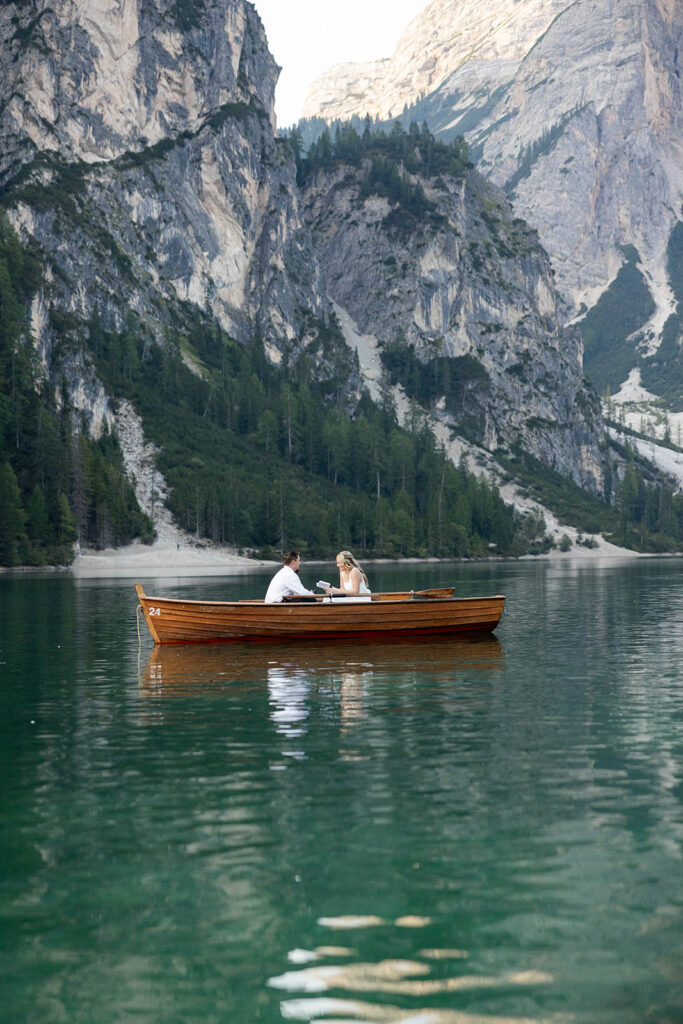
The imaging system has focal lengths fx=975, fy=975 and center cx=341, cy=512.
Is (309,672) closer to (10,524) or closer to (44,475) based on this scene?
(10,524)

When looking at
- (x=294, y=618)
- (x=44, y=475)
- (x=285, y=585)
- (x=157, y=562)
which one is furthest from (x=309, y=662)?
(x=44, y=475)

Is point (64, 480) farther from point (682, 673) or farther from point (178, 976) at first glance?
point (178, 976)

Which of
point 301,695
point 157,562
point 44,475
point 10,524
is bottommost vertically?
point 301,695

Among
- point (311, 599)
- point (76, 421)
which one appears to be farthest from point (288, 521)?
point (311, 599)

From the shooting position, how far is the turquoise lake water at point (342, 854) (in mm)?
9609

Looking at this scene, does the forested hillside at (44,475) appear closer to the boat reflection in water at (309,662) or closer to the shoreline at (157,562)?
the shoreline at (157,562)

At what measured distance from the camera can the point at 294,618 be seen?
38.8 metres

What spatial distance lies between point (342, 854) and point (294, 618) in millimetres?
25457

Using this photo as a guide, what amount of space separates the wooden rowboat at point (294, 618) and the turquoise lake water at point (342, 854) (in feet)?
30.5

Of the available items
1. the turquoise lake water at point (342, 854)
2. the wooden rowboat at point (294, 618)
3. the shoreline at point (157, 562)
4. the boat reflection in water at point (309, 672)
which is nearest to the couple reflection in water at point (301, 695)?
the boat reflection in water at point (309, 672)

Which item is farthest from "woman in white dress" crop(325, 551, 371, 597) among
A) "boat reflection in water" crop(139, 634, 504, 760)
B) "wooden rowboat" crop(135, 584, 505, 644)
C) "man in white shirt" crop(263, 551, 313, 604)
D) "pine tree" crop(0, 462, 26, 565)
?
"pine tree" crop(0, 462, 26, 565)

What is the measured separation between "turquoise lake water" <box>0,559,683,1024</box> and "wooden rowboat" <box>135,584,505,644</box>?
9.29 meters

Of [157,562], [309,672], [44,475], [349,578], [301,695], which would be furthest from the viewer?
[44,475]

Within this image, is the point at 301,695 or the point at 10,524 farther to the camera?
the point at 10,524
